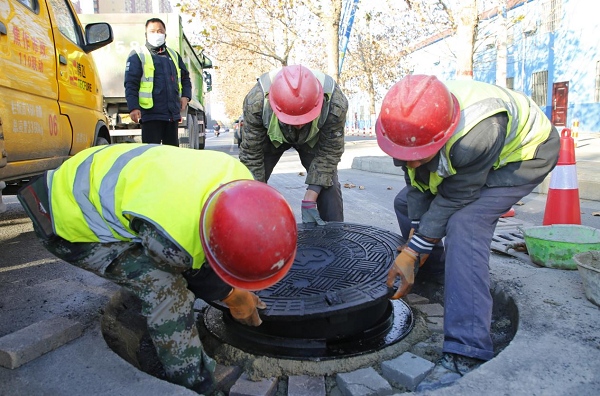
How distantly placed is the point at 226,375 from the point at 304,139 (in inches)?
64.3

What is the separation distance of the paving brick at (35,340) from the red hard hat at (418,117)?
5.05 ft

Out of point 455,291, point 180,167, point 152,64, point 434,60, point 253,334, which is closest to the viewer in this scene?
point 180,167

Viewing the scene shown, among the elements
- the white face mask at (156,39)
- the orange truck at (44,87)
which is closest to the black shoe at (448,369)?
the orange truck at (44,87)

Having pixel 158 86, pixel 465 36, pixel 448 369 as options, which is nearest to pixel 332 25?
pixel 465 36

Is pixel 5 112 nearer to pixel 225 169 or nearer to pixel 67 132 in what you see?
pixel 67 132

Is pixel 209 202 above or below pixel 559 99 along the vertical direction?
below

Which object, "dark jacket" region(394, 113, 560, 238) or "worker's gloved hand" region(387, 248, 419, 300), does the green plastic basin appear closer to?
"dark jacket" region(394, 113, 560, 238)

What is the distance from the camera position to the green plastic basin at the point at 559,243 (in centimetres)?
238

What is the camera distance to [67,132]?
341 centimetres

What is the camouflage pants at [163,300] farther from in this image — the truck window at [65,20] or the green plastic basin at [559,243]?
the truck window at [65,20]

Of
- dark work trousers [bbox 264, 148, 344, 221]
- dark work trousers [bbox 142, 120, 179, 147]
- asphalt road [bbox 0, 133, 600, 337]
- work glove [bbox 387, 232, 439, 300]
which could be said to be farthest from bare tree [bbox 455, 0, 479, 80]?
work glove [bbox 387, 232, 439, 300]

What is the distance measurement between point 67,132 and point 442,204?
289 centimetres

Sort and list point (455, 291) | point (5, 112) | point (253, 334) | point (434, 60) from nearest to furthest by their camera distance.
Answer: point (455, 291) → point (253, 334) → point (5, 112) → point (434, 60)

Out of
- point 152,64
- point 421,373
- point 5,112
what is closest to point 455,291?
point 421,373
